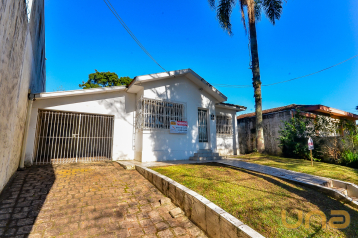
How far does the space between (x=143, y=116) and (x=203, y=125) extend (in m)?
3.50

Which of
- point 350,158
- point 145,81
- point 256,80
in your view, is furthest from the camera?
point 256,80

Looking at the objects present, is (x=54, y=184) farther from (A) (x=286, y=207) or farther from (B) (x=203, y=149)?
(B) (x=203, y=149)

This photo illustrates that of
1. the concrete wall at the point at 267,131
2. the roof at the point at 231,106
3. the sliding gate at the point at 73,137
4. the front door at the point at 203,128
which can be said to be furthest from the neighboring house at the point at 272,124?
the sliding gate at the point at 73,137

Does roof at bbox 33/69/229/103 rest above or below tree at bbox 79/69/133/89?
below

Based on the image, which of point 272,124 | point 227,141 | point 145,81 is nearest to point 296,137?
point 272,124

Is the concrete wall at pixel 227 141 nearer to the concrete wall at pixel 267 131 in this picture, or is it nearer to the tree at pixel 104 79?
the concrete wall at pixel 267 131

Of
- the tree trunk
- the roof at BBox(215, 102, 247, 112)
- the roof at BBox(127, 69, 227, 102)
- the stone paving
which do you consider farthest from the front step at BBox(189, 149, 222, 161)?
the stone paving

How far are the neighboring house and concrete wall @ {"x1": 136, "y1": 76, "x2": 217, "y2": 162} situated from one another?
15.7ft

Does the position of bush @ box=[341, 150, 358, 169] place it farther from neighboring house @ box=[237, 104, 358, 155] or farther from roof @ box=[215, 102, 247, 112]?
roof @ box=[215, 102, 247, 112]

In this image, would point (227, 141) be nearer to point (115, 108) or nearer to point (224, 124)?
point (224, 124)

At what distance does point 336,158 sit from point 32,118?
13.3 m

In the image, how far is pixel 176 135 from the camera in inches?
313

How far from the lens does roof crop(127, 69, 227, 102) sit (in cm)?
720

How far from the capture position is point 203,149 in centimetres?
864
